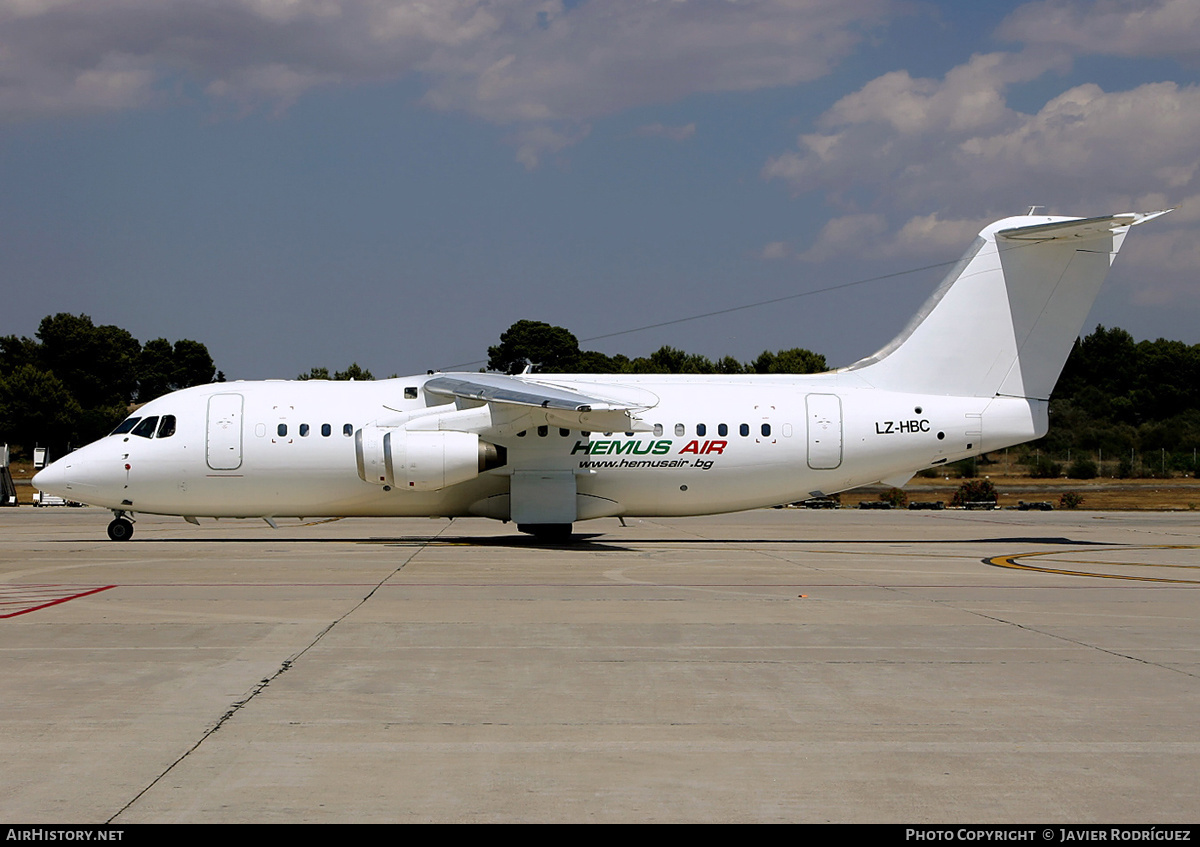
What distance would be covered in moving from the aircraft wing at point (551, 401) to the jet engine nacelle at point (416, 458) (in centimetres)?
107

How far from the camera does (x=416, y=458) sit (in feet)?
69.4

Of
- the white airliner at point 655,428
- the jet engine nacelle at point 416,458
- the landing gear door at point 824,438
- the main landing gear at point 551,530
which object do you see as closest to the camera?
the jet engine nacelle at point 416,458

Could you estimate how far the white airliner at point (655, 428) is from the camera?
22125 mm

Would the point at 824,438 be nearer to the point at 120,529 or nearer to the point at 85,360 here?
the point at 120,529

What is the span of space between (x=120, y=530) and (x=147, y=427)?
7.85 feet

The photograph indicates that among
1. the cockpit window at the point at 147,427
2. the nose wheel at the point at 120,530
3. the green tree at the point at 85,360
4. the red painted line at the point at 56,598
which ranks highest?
the green tree at the point at 85,360

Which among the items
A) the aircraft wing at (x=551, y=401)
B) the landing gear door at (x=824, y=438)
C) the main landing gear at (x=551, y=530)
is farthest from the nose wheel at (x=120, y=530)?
the landing gear door at (x=824, y=438)

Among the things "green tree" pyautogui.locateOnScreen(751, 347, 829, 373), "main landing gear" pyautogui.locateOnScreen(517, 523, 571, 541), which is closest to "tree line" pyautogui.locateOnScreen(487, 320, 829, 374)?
"green tree" pyautogui.locateOnScreen(751, 347, 829, 373)

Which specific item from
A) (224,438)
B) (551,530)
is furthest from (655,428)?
(224,438)

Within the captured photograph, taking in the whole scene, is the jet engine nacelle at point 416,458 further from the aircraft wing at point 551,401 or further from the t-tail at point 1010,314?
the t-tail at point 1010,314

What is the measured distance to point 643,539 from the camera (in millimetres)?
24547

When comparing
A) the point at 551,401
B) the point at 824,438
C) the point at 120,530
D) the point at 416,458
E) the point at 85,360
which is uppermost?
the point at 85,360

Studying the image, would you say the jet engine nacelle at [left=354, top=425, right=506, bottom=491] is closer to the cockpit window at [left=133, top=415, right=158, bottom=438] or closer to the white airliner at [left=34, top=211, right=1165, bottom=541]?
the white airliner at [left=34, top=211, right=1165, bottom=541]
